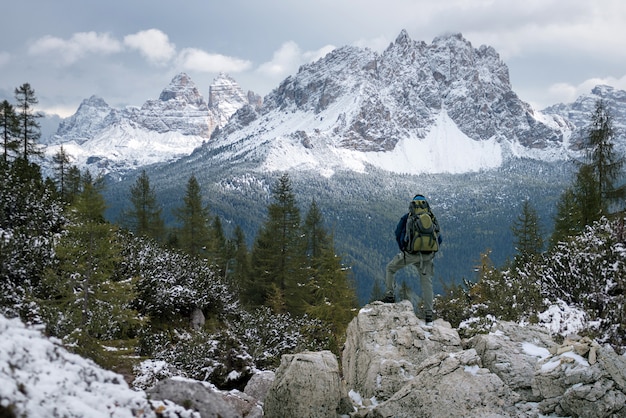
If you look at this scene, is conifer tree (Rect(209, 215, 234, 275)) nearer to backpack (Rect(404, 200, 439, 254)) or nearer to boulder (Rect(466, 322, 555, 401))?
backpack (Rect(404, 200, 439, 254))

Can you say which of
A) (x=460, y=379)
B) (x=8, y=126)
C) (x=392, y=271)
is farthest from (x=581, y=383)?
(x=8, y=126)

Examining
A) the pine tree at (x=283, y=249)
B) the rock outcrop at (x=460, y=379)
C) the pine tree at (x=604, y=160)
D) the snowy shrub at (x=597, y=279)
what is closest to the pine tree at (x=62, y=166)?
the pine tree at (x=283, y=249)

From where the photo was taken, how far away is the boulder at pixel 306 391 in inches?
268

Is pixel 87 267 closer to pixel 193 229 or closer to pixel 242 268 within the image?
pixel 193 229

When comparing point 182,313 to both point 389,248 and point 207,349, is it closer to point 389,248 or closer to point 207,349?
point 207,349

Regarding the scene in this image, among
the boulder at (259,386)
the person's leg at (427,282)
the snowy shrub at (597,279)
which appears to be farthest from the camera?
the boulder at (259,386)

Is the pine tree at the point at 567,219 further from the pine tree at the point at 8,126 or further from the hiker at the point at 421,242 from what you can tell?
the pine tree at the point at 8,126

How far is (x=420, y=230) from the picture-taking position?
362 inches

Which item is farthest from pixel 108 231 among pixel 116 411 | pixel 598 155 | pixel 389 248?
pixel 389 248

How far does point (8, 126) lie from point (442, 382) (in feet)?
122

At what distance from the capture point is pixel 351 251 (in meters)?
170

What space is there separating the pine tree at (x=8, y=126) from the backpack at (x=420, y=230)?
33.4 meters

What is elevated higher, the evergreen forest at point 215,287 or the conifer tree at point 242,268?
the evergreen forest at point 215,287

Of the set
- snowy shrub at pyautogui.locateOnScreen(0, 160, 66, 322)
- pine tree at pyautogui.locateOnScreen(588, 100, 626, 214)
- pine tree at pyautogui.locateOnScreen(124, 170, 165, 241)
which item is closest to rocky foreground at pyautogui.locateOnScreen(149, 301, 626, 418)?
snowy shrub at pyautogui.locateOnScreen(0, 160, 66, 322)
